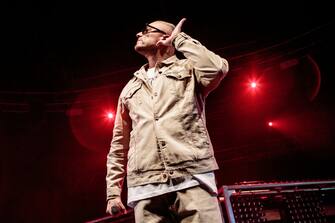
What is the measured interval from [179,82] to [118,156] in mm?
752

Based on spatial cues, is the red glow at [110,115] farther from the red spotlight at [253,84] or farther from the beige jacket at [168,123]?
the beige jacket at [168,123]

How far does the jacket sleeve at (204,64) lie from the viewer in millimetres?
2078

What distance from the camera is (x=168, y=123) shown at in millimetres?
1967

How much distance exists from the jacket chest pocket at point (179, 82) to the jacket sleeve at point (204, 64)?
2.8 inches

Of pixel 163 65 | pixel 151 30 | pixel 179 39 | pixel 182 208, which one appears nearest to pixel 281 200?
pixel 182 208

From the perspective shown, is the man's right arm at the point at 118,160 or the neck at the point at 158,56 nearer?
the man's right arm at the point at 118,160

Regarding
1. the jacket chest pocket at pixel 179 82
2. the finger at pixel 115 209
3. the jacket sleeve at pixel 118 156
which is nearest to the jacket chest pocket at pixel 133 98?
the jacket sleeve at pixel 118 156

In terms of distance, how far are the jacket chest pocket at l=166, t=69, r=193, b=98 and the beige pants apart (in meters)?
0.68

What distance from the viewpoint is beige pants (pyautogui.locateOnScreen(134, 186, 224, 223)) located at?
169 cm

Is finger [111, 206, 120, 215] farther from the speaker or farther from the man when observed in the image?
the speaker

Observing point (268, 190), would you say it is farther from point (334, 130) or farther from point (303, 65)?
point (334, 130)

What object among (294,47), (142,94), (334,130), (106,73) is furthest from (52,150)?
(334,130)

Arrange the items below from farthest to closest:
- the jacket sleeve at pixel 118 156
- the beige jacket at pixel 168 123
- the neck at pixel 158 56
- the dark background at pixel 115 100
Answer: the dark background at pixel 115 100 → the neck at pixel 158 56 → the jacket sleeve at pixel 118 156 → the beige jacket at pixel 168 123

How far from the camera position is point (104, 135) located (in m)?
10.0
